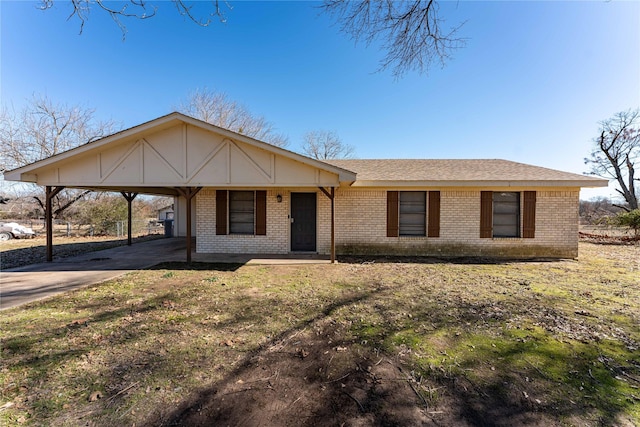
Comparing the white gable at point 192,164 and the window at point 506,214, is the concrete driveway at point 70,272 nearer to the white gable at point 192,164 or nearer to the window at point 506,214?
the white gable at point 192,164

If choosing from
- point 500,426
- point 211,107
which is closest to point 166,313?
point 500,426

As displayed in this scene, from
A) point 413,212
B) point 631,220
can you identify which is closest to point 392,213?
point 413,212

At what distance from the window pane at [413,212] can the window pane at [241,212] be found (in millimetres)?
5352

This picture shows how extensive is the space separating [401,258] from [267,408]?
740 cm

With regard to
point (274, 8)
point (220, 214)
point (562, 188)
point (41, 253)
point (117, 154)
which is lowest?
point (41, 253)

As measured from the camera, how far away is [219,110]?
25359mm

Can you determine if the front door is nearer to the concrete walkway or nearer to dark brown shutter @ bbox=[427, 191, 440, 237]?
the concrete walkway

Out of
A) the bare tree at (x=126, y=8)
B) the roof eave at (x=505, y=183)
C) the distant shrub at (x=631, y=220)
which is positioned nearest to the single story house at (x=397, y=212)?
the roof eave at (x=505, y=183)

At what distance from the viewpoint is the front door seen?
954 centimetres

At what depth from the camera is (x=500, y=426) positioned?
2.08 metres

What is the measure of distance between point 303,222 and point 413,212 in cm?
390

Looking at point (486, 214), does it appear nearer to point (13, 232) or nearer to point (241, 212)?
point (241, 212)

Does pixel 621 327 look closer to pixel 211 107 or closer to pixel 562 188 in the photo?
pixel 562 188

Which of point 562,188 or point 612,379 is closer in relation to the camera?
point 612,379
